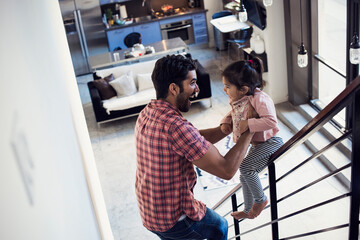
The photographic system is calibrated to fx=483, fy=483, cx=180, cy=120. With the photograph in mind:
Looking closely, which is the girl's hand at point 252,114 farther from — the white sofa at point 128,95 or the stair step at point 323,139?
the white sofa at point 128,95

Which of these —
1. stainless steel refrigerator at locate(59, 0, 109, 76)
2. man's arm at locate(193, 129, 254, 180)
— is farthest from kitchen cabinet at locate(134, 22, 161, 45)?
man's arm at locate(193, 129, 254, 180)

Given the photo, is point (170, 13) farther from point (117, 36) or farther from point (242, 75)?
point (242, 75)

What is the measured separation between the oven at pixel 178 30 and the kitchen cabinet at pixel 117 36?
737 millimetres

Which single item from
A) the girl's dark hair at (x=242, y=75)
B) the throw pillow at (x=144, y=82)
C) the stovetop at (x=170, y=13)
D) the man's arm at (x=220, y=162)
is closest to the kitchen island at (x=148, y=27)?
the stovetop at (x=170, y=13)

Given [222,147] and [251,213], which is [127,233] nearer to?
[222,147]

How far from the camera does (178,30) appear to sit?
10.9 m

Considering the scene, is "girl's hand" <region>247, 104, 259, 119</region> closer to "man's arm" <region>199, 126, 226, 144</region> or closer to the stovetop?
"man's arm" <region>199, 126, 226, 144</region>

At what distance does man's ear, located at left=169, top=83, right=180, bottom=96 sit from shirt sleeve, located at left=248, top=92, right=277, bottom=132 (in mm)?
395

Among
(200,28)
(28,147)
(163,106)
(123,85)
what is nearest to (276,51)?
(123,85)

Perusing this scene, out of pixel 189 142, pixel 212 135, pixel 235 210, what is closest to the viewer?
pixel 189 142

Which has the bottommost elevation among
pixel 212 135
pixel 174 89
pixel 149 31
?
pixel 149 31

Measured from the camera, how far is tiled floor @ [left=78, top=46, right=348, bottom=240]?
5.22m

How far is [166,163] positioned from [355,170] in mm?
916

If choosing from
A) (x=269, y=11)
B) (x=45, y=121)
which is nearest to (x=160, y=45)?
(x=269, y=11)
